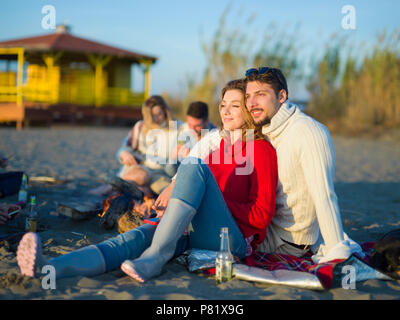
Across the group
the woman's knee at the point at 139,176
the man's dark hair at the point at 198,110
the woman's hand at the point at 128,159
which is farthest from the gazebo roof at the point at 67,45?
the woman's knee at the point at 139,176

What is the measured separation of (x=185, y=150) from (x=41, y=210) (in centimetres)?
162

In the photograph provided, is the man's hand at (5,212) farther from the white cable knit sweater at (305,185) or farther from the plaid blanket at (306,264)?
the white cable knit sweater at (305,185)

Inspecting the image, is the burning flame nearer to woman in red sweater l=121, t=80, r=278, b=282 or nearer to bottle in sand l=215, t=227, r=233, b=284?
woman in red sweater l=121, t=80, r=278, b=282

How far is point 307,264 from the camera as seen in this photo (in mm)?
2623

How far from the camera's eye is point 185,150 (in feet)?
15.3

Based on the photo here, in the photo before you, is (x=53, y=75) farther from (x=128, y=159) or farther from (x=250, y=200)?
(x=250, y=200)

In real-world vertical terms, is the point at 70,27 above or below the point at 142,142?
above

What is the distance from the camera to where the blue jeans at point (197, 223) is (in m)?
2.37

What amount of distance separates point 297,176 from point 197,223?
67 cm

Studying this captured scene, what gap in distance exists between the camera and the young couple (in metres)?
2.35

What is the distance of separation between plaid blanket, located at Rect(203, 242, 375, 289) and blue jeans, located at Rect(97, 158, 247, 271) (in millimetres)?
149

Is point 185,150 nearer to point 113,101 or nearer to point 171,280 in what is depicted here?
point 171,280

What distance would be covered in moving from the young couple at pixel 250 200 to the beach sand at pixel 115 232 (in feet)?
0.39
